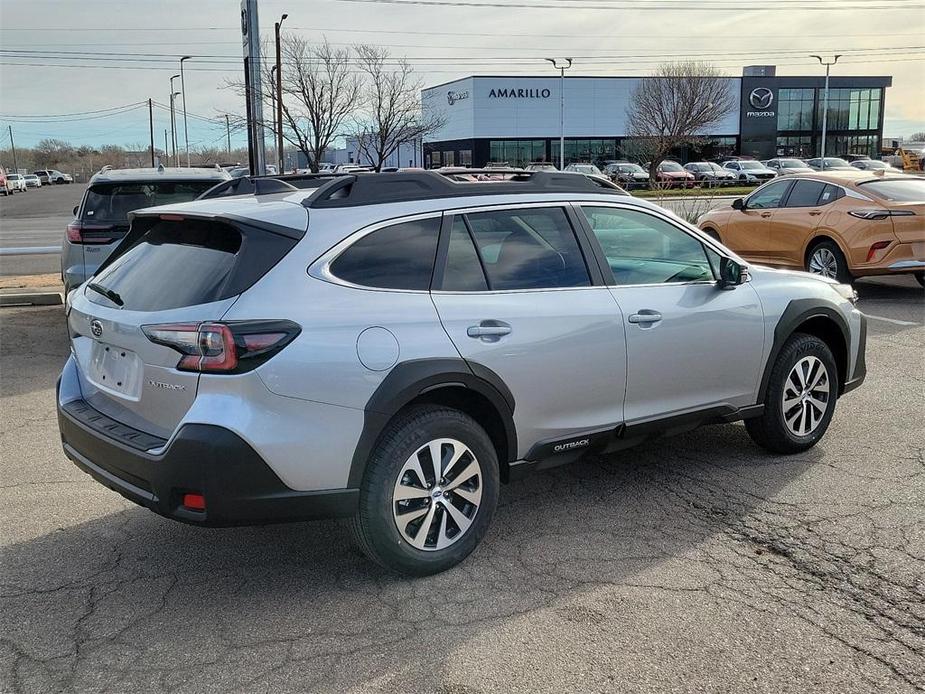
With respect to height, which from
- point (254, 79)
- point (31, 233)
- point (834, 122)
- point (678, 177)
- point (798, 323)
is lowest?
point (31, 233)

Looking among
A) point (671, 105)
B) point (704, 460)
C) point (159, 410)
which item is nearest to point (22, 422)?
point (159, 410)

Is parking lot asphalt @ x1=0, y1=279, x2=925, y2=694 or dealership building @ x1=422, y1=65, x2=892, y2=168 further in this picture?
dealership building @ x1=422, y1=65, x2=892, y2=168

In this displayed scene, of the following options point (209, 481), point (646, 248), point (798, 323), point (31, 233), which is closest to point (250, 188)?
point (209, 481)

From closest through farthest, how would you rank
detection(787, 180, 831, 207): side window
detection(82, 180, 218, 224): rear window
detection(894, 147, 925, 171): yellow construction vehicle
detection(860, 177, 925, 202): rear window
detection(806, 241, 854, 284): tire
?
1. detection(82, 180, 218, 224): rear window
2. detection(860, 177, 925, 202): rear window
3. detection(806, 241, 854, 284): tire
4. detection(787, 180, 831, 207): side window
5. detection(894, 147, 925, 171): yellow construction vehicle

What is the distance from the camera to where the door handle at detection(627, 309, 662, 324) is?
453cm

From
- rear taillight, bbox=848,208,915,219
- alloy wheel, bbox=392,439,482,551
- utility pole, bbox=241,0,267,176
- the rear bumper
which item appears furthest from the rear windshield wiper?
utility pole, bbox=241,0,267,176

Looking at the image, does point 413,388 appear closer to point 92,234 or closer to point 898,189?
point 92,234

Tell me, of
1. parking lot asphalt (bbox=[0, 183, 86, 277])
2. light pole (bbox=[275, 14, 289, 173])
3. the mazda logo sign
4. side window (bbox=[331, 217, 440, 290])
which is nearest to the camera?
side window (bbox=[331, 217, 440, 290])

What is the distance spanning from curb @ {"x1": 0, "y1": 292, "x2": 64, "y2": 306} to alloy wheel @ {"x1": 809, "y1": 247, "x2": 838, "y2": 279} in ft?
32.6

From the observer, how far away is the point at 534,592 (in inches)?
150

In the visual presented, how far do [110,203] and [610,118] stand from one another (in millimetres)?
69702

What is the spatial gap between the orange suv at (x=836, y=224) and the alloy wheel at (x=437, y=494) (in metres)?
8.83

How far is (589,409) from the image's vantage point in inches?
174

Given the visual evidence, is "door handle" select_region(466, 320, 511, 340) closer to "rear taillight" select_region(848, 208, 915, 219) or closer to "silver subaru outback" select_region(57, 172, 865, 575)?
"silver subaru outback" select_region(57, 172, 865, 575)
